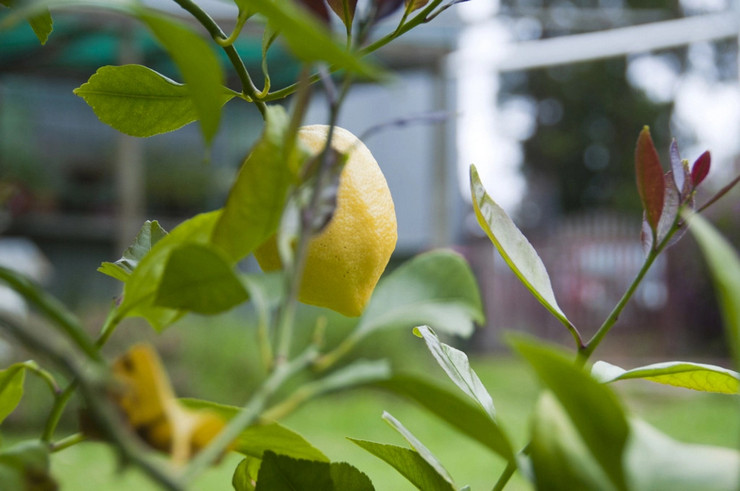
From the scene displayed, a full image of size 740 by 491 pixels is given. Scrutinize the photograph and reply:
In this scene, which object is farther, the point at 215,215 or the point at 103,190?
the point at 103,190

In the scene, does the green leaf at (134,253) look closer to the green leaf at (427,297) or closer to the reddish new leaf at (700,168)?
the green leaf at (427,297)

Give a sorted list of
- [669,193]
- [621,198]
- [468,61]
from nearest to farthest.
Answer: [669,193] < [468,61] < [621,198]

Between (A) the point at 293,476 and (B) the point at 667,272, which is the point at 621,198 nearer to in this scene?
(B) the point at 667,272

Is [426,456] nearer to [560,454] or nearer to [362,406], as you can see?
[560,454]

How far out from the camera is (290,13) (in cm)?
15

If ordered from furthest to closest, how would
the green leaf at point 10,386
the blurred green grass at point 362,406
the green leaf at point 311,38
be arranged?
the blurred green grass at point 362,406, the green leaf at point 10,386, the green leaf at point 311,38

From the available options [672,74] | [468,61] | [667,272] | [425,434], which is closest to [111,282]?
[425,434]

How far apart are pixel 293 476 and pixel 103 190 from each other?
21.3 ft

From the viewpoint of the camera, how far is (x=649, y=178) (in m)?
0.25

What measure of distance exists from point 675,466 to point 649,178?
0.12 metres

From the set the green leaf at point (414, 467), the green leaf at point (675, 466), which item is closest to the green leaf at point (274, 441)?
the green leaf at point (414, 467)

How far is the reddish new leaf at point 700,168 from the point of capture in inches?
10.9

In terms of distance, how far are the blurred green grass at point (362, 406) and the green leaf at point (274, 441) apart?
2651mm

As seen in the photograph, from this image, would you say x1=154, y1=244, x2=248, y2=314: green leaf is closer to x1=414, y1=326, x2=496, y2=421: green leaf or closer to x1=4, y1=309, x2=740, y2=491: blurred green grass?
x1=414, y1=326, x2=496, y2=421: green leaf
